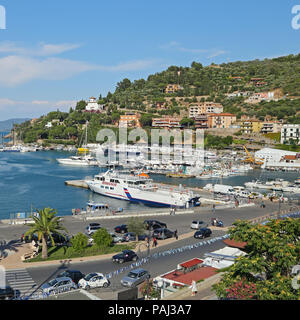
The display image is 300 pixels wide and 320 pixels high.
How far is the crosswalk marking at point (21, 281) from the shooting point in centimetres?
1007

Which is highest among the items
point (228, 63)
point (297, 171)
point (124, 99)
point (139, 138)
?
point (228, 63)

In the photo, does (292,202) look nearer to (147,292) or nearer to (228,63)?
(147,292)

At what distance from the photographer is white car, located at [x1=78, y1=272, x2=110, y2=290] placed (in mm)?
10438

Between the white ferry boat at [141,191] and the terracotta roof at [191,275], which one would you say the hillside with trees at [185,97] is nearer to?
the white ferry boat at [141,191]

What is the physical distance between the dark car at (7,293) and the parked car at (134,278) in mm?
3106

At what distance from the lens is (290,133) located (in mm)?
71438

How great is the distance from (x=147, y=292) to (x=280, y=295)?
3.42m

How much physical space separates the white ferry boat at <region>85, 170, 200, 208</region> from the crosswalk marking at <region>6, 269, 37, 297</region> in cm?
1767

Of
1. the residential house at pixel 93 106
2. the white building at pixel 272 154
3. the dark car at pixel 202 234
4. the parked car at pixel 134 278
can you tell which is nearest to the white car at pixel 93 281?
the parked car at pixel 134 278

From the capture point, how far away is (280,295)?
698 cm

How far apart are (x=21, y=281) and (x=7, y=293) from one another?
4.45 ft

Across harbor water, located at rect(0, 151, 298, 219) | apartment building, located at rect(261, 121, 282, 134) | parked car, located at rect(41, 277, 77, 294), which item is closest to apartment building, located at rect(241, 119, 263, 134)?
apartment building, located at rect(261, 121, 282, 134)

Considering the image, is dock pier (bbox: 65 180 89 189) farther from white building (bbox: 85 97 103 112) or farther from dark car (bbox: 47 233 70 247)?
white building (bbox: 85 97 103 112)
